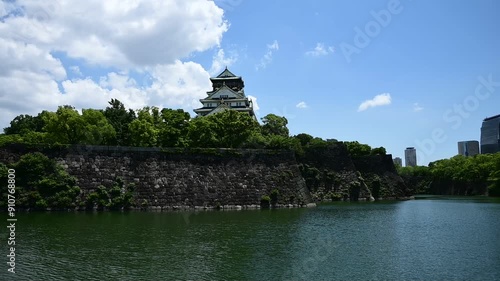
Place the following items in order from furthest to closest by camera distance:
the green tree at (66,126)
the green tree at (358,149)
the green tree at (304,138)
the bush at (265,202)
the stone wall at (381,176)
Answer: the green tree at (358,149), the green tree at (304,138), the stone wall at (381,176), the green tree at (66,126), the bush at (265,202)

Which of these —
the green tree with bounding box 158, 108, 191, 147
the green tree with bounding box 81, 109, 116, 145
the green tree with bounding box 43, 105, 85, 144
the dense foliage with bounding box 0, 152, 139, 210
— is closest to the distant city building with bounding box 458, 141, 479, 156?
the green tree with bounding box 158, 108, 191, 147

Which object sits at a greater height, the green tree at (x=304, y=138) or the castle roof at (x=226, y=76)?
the castle roof at (x=226, y=76)

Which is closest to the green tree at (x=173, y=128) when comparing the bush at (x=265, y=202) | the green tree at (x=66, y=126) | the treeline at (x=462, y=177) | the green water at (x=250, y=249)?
the green tree at (x=66, y=126)

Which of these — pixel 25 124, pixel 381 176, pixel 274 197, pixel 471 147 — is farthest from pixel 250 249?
pixel 471 147

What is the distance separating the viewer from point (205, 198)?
112 ft

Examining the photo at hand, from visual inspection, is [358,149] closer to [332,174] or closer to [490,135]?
[332,174]

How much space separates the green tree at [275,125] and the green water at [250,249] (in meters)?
41.7

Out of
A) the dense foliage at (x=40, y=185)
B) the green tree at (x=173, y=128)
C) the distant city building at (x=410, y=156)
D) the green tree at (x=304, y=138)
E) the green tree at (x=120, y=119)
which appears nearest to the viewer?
the dense foliage at (x=40, y=185)

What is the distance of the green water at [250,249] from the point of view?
13.1m

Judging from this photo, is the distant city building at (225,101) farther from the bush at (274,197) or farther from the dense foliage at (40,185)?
the dense foliage at (40,185)

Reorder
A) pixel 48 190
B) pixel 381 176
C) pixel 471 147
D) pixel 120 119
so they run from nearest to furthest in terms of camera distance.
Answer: pixel 48 190 → pixel 120 119 → pixel 381 176 → pixel 471 147

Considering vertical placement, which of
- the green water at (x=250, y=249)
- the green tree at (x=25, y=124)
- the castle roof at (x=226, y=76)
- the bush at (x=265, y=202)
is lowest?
the green water at (x=250, y=249)

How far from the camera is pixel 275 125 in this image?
2680 inches

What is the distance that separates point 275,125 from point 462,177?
3355 centimetres
